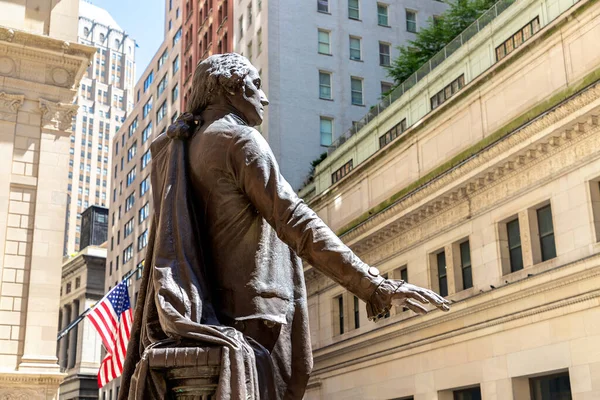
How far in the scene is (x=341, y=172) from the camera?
156 feet

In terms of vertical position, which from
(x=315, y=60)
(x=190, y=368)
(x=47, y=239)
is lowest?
(x=190, y=368)

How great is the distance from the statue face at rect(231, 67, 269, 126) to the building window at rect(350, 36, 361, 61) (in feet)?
190

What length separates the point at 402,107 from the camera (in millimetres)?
41750

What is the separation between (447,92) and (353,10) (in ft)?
89.8

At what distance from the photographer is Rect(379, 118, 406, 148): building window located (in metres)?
41.3

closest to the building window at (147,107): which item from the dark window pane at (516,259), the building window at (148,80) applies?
the building window at (148,80)

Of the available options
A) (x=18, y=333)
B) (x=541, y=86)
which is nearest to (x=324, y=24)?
(x=541, y=86)

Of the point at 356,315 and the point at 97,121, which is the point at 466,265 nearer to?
the point at 356,315

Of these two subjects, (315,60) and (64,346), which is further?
(64,346)

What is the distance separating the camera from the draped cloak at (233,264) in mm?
4402

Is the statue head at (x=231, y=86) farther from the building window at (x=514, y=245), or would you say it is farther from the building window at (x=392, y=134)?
the building window at (x=392, y=134)

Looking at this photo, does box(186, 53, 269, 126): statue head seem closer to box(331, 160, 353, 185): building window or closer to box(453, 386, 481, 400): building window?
box(453, 386, 481, 400): building window

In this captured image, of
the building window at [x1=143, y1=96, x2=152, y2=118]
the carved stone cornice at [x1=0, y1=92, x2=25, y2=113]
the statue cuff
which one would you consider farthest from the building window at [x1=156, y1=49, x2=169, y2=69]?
the statue cuff

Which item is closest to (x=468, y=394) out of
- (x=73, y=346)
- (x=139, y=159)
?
(x=139, y=159)
